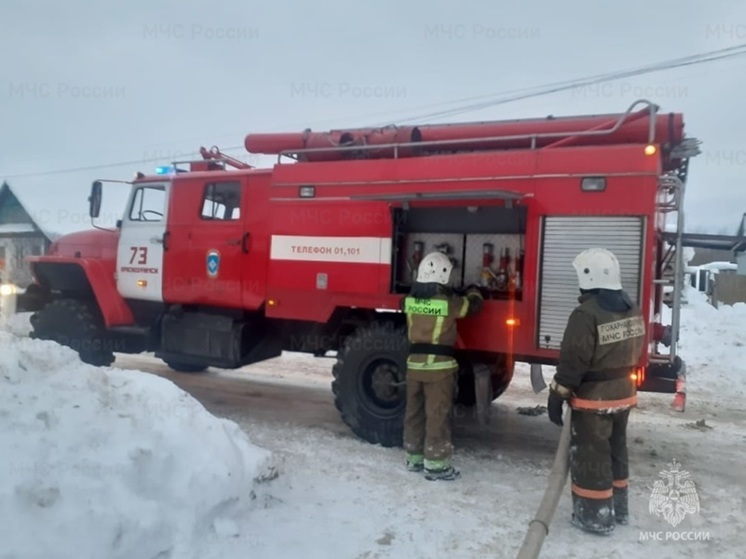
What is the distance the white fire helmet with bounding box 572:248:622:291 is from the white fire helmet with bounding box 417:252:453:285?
1222 millimetres

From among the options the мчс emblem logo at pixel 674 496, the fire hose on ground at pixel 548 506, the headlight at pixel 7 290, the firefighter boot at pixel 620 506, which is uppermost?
the headlight at pixel 7 290

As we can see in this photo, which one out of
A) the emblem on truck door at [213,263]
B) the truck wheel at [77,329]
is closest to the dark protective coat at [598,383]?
the emblem on truck door at [213,263]

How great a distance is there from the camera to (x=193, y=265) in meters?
7.15

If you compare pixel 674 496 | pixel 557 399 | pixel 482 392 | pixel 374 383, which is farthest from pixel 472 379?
pixel 674 496

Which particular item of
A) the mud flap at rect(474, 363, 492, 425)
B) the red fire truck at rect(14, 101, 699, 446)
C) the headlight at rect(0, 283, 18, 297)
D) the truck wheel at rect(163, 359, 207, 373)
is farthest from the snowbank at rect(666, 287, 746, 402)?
the headlight at rect(0, 283, 18, 297)

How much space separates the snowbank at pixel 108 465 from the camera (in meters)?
3.23

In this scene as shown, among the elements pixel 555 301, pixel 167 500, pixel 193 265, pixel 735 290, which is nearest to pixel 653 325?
pixel 555 301

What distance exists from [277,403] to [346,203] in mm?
3004

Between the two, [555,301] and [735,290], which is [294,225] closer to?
[555,301]

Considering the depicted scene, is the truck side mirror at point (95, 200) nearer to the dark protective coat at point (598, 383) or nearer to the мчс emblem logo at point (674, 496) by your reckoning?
the dark protective coat at point (598, 383)

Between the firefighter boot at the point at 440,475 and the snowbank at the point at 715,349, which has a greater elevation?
the snowbank at the point at 715,349

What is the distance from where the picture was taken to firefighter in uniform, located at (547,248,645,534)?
4234mm

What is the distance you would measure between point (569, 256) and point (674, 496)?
2.04 metres

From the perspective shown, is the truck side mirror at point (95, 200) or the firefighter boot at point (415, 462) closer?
the firefighter boot at point (415, 462)
